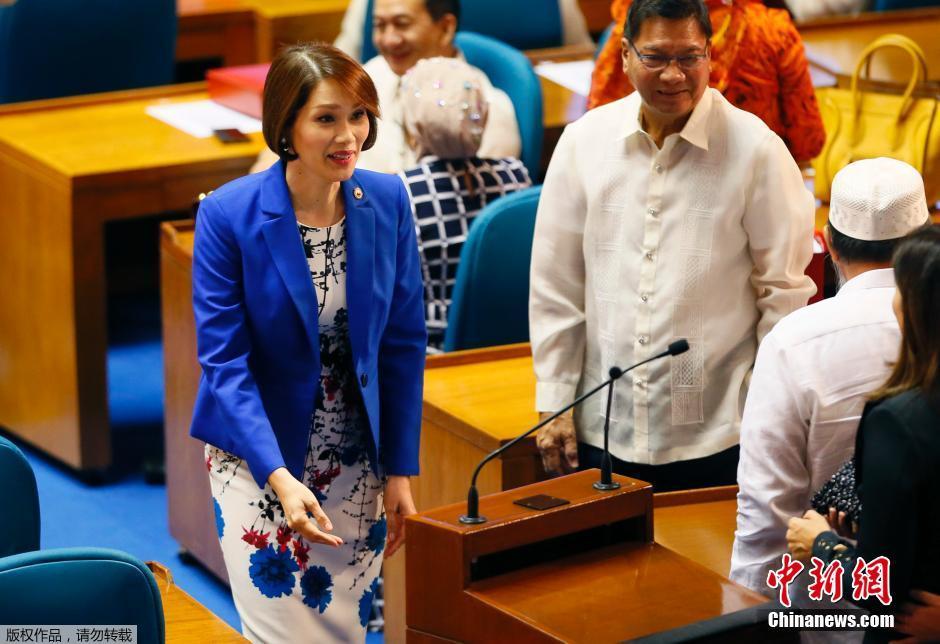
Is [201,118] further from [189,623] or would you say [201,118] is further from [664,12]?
[189,623]

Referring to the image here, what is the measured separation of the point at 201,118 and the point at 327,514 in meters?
2.65

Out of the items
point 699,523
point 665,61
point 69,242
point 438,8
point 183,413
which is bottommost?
point 183,413

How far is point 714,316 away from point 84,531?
7.06ft

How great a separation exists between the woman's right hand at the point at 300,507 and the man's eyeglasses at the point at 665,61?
0.84m

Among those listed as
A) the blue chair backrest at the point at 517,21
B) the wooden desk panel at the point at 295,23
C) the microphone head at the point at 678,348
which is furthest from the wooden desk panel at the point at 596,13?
the microphone head at the point at 678,348

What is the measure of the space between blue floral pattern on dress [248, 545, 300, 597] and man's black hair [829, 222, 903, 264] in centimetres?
93

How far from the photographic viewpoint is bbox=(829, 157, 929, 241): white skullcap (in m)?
2.19

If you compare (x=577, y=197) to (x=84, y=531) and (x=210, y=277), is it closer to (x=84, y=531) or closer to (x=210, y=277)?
(x=210, y=277)

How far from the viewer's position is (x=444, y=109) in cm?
347

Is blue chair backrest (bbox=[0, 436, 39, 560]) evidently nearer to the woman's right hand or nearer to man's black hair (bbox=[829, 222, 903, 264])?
the woman's right hand

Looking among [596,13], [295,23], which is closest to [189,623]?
[295,23]

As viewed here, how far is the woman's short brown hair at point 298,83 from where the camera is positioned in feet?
7.59

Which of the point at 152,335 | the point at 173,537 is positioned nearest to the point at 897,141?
the point at 173,537

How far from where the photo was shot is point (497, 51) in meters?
4.68
